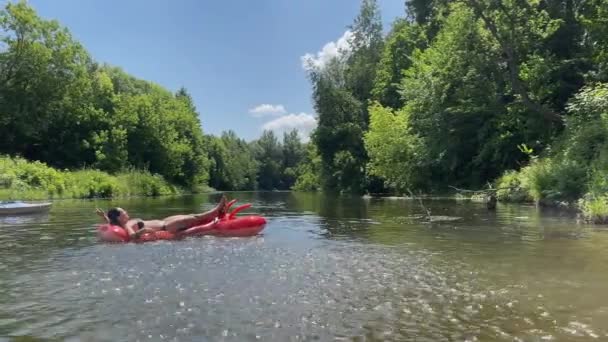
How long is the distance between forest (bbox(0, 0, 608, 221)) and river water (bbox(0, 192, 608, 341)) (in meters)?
6.69

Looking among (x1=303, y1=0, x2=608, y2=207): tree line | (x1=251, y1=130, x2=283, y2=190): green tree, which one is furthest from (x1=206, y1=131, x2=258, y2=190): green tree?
(x1=303, y1=0, x2=608, y2=207): tree line

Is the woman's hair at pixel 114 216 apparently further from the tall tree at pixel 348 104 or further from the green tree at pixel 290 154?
the green tree at pixel 290 154

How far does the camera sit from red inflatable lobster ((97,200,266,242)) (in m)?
12.6

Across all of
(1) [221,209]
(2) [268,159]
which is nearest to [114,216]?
(1) [221,209]

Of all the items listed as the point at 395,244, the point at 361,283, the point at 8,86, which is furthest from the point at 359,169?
the point at 361,283

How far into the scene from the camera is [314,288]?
7.64m

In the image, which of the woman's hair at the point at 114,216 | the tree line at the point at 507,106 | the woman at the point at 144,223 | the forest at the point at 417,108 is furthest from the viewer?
the forest at the point at 417,108

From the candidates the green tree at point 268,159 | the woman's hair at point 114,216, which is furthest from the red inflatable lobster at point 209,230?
the green tree at point 268,159

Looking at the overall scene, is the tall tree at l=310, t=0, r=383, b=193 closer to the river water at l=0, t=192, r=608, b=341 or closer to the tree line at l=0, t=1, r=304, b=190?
the tree line at l=0, t=1, r=304, b=190

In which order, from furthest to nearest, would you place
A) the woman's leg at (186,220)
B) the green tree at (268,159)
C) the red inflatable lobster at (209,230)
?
1. the green tree at (268,159)
2. the woman's leg at (186,220)
3. the red inflatable lobster at (209,230)

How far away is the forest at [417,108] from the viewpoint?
81.4 ft

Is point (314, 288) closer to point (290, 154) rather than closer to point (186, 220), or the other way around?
point (186, 220)

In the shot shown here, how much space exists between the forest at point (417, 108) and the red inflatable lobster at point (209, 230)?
9.30m

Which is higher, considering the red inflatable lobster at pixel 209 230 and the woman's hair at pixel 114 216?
the woman's hair at pixel 114 216
